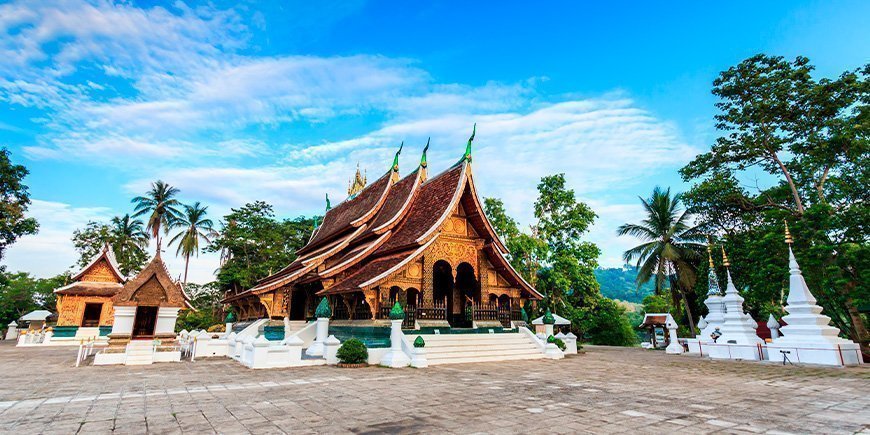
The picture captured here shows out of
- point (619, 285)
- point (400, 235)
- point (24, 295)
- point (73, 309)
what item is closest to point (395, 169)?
point (400, 235)

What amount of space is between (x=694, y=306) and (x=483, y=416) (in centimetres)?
2417

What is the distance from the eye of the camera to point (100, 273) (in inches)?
956

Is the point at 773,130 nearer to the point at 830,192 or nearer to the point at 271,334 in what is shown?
the point at 830,192

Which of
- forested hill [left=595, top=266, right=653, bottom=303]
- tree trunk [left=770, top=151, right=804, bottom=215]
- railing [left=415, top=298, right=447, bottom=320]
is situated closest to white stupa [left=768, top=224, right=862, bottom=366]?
tree trunk [left=770, top=151, right=804, bottom=215]

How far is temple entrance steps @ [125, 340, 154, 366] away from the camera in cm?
1016

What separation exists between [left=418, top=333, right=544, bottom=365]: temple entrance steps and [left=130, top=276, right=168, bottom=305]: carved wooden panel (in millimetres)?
7262

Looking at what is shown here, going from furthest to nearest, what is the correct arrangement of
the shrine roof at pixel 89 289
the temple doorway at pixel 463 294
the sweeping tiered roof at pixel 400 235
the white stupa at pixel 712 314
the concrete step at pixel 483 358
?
1. the shrine roof at pixel 89 289
2. the temple doorway at pixel 463 294
3. the white stupa at pixel 712 314
4. the sweeping tiered roof at pixel 400 235
5. the concrete step at pixel 483 358

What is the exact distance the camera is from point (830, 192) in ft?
49.0

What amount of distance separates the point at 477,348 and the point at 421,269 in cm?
300

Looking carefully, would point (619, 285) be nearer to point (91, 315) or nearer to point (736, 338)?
point (736, 338)

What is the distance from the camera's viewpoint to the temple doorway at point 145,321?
39.9 ft

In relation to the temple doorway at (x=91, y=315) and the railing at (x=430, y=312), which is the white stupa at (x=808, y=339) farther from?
the temple doorway at (x=91, y=315)

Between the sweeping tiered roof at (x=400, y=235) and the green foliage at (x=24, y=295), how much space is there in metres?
30.8

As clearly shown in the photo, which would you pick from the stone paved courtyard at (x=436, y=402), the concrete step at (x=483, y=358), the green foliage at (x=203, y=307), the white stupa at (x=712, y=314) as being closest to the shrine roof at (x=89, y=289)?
the green foliage at (x=203, y=307)
